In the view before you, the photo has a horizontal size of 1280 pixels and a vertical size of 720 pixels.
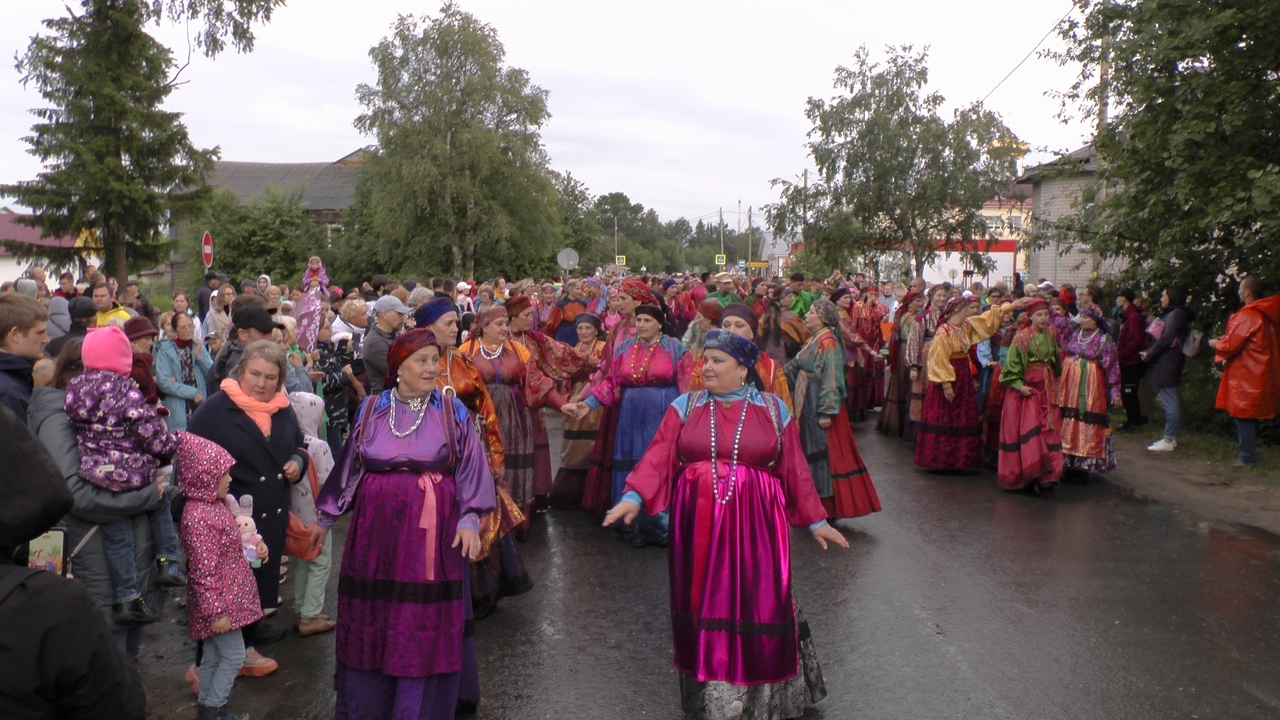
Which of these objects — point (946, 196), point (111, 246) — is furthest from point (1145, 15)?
point (111, 246)

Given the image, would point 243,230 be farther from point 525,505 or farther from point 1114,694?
point 1114,694

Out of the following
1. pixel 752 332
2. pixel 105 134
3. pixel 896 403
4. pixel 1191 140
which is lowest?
pixel 896 403

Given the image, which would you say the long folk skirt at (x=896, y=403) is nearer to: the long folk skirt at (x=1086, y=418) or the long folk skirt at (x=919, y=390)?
the long folk skirt at (x=919, y=390)

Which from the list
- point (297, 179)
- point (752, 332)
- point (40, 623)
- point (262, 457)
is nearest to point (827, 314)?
point (752, 332)

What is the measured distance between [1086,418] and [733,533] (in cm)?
743

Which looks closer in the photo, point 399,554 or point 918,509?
point 399,554

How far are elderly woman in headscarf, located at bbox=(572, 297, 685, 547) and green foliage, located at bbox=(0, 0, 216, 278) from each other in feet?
69.2

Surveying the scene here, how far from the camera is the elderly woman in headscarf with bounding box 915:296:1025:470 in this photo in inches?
422

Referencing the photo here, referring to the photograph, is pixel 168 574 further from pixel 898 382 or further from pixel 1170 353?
pixel 1170 353

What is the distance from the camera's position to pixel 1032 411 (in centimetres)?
1016

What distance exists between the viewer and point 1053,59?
1490 centimetres

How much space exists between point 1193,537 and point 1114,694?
409 cm

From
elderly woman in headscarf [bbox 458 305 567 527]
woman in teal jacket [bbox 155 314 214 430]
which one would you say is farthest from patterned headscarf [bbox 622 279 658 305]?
woman in teal jacket [bbox 155 314 214 430]

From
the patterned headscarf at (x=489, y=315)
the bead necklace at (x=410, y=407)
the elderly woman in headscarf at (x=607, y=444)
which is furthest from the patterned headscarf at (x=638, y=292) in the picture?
the bead necklace at (x=410, y=407)
